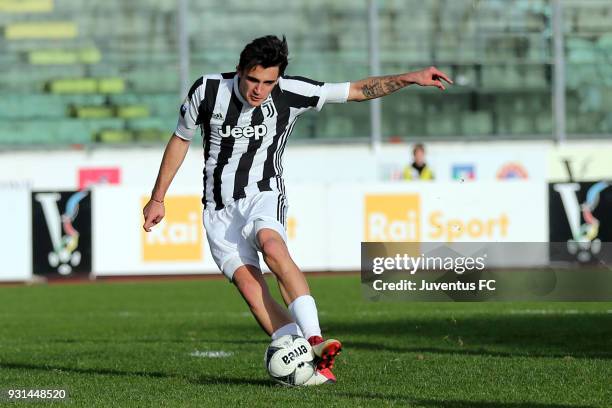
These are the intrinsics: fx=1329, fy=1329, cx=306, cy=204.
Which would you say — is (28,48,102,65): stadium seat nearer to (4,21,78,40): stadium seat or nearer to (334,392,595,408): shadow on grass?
(4,21,78,40): stadium seat

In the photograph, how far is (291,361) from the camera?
714 cm

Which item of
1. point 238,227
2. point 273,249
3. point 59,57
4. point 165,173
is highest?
point 59,57

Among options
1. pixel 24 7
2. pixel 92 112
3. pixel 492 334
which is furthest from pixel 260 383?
pixel 24 7

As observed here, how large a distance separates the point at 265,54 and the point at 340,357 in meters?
2.80

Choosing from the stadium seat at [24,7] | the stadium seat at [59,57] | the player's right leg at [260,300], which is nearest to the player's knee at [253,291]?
the player's right leg at [260,300]

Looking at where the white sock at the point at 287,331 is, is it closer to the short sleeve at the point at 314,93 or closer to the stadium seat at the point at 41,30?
the short sleeve at the point at 314,93

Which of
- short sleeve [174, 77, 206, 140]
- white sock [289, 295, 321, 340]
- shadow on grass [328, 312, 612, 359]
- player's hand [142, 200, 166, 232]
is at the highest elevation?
short sleeve [174, 77, 206, 140]

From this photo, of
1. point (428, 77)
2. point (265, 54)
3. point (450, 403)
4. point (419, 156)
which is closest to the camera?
point (450, 403)

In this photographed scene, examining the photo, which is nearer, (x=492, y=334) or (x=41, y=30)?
(x=492, y=334)

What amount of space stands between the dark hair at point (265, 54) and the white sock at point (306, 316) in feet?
4.23

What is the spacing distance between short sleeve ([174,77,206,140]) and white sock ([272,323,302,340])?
1220 mm

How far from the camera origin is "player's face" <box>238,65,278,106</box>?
712 centimetres

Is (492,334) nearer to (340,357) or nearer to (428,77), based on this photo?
(340,357)

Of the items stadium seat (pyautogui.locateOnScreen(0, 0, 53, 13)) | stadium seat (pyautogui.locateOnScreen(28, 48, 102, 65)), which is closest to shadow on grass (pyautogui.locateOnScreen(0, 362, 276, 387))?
stadium seat (pyautogui.locateOnScreen(28, 48, 102, 65))
